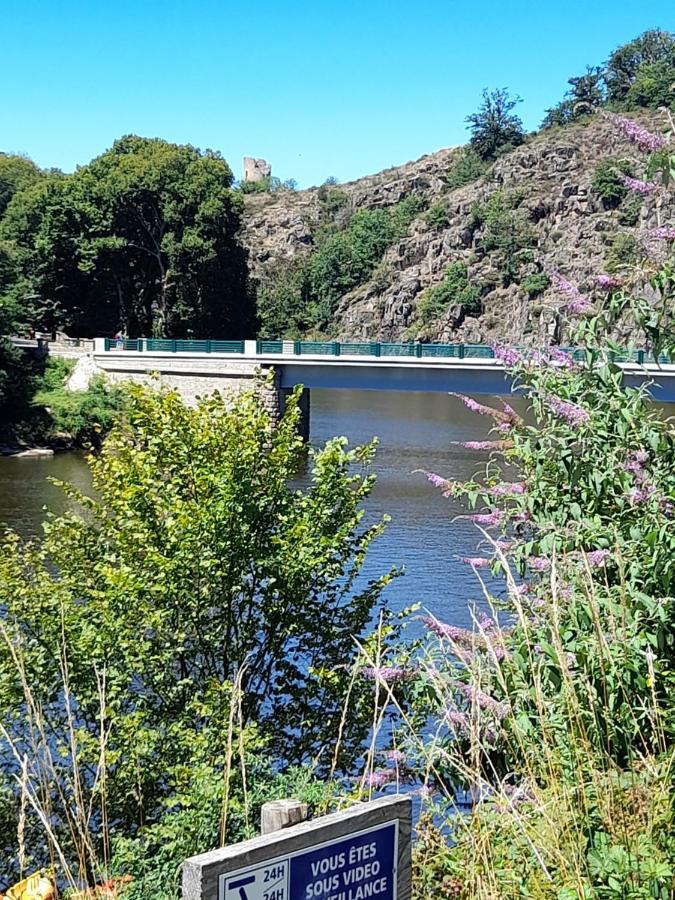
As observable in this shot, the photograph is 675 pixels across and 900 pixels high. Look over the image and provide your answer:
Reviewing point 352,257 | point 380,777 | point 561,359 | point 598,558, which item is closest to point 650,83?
point 352,257

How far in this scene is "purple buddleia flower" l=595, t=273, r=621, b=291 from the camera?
5008 millimetres

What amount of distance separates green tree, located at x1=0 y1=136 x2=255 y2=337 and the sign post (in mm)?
49371

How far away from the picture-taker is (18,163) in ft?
299

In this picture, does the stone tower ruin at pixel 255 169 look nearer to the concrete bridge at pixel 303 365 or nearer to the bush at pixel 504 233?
the bush at pixel 504 233

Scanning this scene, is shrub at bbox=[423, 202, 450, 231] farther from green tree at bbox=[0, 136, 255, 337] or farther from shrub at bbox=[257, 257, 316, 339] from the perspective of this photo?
green tree at bbox=[0, 136, 255, 337]

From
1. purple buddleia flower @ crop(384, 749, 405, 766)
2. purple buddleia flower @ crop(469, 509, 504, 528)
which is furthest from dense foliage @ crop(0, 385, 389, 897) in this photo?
purple buddleia flower @ crop(384, 749, 405, 766)

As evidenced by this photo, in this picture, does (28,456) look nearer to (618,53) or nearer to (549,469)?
(549,469)

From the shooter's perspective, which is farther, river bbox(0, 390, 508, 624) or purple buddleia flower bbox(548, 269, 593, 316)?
river bbox(0, 390, 508, 624)

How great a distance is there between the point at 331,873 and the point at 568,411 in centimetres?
357

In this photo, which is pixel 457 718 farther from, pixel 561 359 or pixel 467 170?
pixel 467 170

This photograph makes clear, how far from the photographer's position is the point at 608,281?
5000 mm

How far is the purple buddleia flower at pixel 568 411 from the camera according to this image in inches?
231

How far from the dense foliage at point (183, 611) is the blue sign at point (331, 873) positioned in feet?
18.3

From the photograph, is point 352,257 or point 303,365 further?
point 352,257
